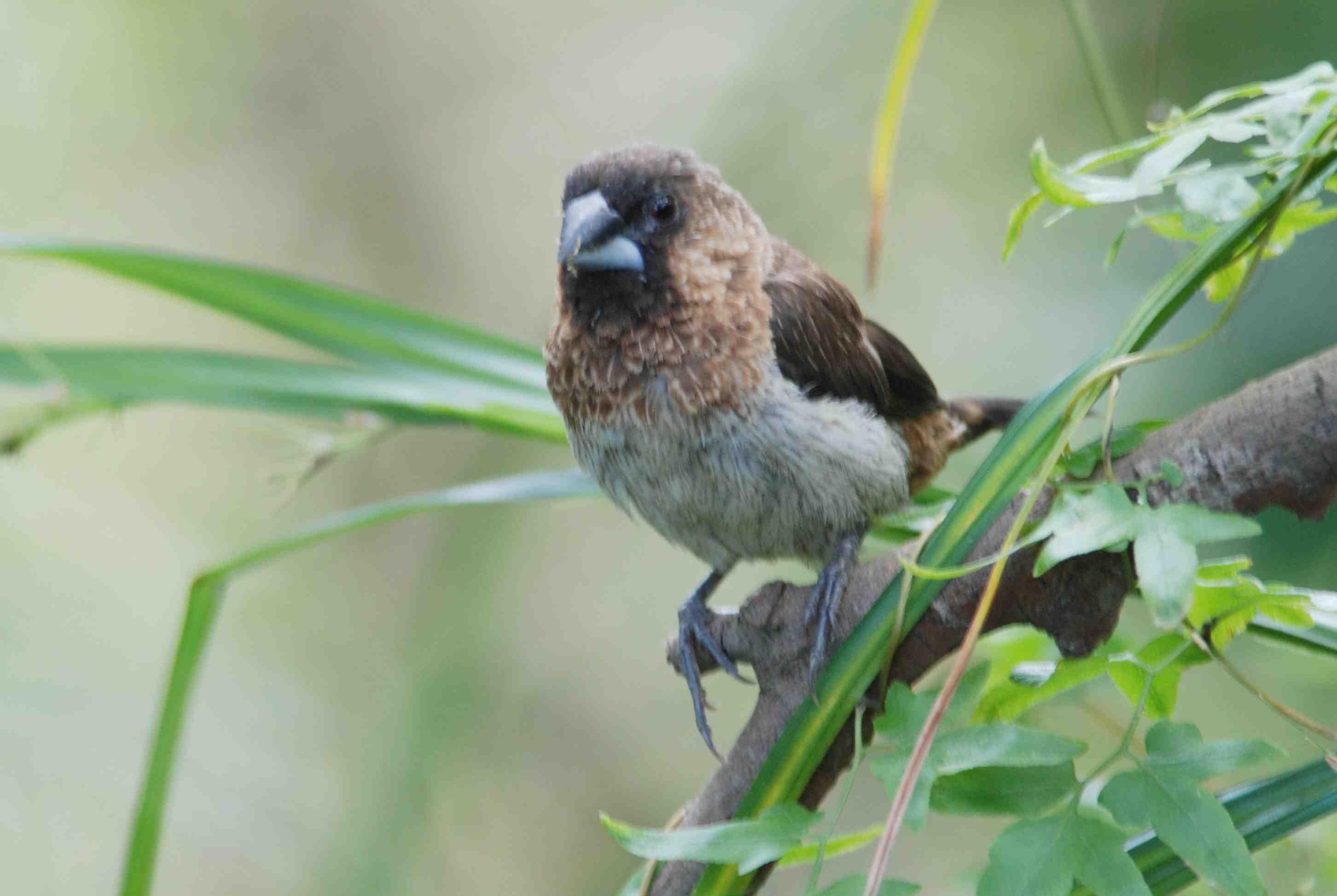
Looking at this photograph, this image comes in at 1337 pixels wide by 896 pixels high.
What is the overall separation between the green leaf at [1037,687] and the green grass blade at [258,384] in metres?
0.83

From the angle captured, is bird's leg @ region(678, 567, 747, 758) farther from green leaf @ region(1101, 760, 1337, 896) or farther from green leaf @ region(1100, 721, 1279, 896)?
green leaf @ region(1100, 721, 1279, 896)

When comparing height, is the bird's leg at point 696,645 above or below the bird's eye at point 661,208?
below

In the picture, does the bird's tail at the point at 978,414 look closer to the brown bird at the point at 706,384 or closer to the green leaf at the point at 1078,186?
the brown bird at the point at 706,384

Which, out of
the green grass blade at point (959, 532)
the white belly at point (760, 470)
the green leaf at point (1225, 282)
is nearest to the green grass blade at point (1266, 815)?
the green grass blade at point (959, 532)

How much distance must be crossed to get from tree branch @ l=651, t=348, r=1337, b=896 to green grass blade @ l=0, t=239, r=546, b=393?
0.65 m

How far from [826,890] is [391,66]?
3696mm

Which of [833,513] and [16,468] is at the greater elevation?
[833,513]

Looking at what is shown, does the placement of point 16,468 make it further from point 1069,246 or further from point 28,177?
point 1069,246

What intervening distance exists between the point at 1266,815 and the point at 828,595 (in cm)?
49

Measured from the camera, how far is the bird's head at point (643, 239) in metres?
1.57

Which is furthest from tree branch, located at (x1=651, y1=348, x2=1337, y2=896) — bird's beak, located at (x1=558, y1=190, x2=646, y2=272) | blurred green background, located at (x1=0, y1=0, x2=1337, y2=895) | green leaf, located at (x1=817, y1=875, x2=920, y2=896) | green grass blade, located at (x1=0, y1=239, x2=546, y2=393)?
blurred green background, located at (x1=0, y1=0, x2=1337, y2=895)

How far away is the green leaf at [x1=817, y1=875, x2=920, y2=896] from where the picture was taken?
0.88 m

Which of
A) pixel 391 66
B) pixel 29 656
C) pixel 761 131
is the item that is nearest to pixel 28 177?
pixel 391 66

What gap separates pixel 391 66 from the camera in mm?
4074
